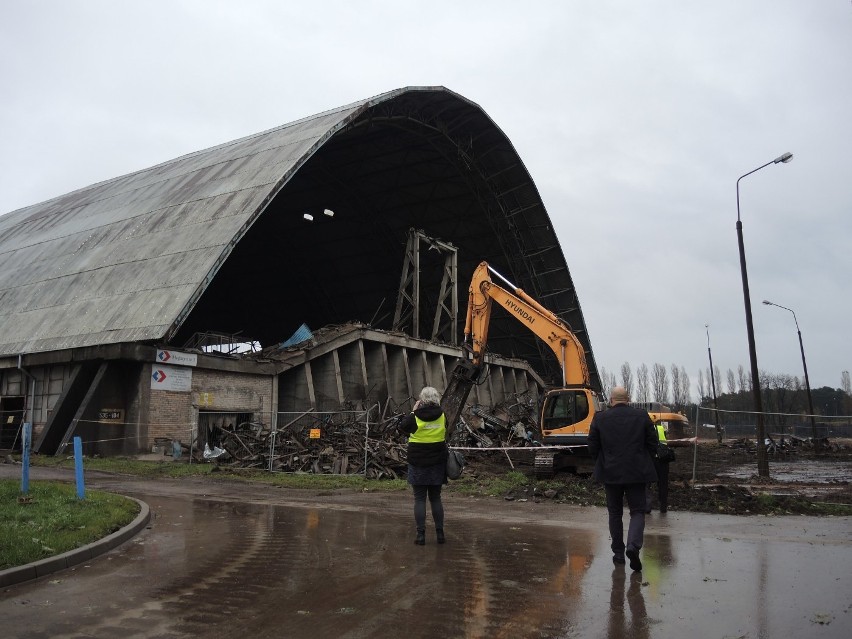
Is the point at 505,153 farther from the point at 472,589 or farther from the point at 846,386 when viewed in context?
the point at 846,386

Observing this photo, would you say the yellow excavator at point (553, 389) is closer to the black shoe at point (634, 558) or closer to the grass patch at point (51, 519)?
the grass patch at point (51, 519)

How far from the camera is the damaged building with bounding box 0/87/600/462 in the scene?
2208 cm

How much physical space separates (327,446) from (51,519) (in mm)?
11315

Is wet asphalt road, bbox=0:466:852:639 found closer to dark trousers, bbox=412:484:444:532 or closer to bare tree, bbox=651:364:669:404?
dark trousers, bbox=412:484:444:532

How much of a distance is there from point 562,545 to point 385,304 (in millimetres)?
38700

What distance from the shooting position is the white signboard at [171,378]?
2133 centimetres

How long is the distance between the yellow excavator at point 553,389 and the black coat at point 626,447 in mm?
10013

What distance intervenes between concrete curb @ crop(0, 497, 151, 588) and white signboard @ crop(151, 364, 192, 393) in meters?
13.4

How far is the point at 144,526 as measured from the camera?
9.18m

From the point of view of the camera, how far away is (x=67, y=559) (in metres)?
6.70

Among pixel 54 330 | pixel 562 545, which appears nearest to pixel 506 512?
pixel 562 545

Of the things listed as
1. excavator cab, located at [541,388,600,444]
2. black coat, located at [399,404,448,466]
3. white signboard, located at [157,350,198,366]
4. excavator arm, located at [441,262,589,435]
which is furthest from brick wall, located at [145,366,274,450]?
black coat, located at [399,404,448,466]

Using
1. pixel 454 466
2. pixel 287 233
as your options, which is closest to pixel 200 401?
pixel 454 466

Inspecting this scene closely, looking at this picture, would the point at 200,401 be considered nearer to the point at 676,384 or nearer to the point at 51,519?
the point at 51,519
